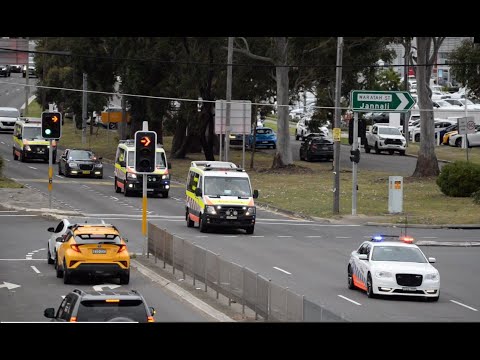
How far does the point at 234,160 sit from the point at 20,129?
583 inches

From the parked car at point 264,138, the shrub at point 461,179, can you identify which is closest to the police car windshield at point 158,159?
the shrub at point 461,179

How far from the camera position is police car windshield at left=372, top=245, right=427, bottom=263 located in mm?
27328

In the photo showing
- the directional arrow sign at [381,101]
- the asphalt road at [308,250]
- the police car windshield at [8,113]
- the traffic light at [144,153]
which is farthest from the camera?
the police car windshield at [8,113]

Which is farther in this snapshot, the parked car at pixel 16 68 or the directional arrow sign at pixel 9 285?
the parked car at pixel 16 68

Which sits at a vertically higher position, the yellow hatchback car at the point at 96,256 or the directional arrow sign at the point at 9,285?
the yellow hatchback car at the point at 96,256

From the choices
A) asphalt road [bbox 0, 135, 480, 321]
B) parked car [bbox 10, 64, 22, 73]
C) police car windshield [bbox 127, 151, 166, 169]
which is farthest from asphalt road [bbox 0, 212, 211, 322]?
parked car [bbox 10, 64, 22, 73]

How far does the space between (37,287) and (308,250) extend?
11261 mm

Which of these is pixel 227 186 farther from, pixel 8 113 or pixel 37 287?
pixel 8 113

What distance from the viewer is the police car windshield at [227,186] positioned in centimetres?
4062

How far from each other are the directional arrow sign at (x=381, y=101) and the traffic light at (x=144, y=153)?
14.9m

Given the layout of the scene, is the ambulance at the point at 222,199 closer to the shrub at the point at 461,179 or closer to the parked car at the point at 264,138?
the shrub at the point at 461,179

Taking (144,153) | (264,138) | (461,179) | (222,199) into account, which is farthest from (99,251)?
(264,138)
